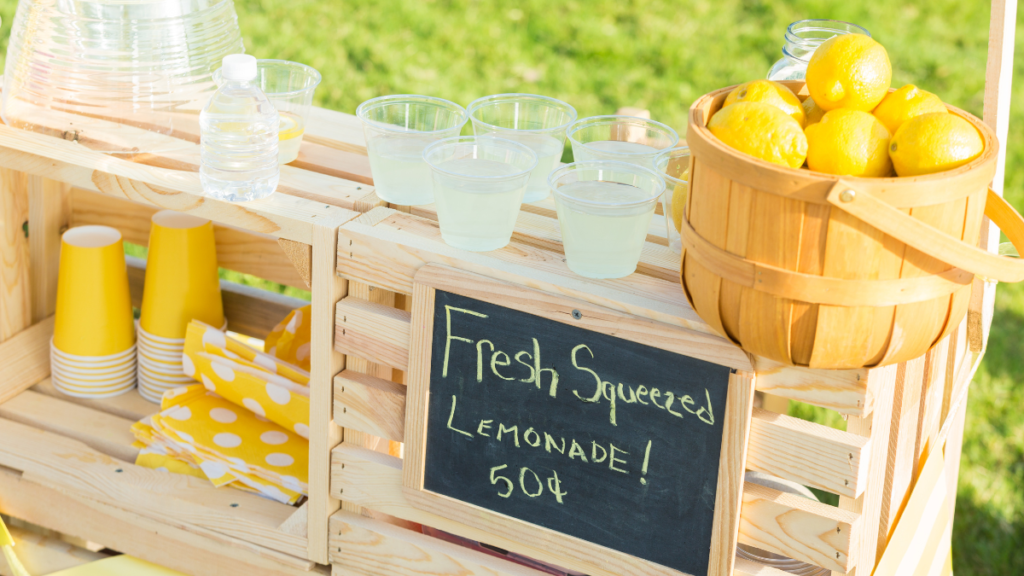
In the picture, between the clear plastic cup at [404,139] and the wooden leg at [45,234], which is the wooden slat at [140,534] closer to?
the wooden leg at [45,234]

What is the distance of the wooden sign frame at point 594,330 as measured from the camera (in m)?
1.21

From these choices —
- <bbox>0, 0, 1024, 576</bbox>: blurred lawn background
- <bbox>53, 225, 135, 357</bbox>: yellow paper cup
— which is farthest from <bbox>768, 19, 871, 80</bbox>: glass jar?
<bbox>0, 0, 1024, 576</bbox>: blurred lawn background

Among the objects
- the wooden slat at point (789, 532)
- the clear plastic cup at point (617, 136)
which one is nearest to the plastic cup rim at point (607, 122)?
A: the clear plastic cup at point (617, 136)

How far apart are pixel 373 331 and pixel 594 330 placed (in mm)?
330

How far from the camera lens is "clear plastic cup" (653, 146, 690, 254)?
4.18 ft

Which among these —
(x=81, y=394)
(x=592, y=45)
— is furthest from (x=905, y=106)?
(x=592, y=45)

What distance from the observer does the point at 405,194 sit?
1421 mm

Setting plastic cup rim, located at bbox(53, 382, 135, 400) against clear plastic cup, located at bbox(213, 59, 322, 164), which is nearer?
clear plastic cup, located at bbox(213, 59, 322, 164)

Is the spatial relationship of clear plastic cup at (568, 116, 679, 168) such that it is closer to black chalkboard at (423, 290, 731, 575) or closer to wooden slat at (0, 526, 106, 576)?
black chalkboard at (423, 290, 731, 575)

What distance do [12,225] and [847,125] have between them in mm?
1504

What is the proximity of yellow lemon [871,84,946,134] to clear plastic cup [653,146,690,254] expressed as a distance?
0.24 metres

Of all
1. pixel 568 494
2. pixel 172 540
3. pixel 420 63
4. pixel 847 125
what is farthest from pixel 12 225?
pixel 420 63

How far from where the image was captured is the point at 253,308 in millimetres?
2035

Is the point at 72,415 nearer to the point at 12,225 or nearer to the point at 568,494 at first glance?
the point at 12,225
